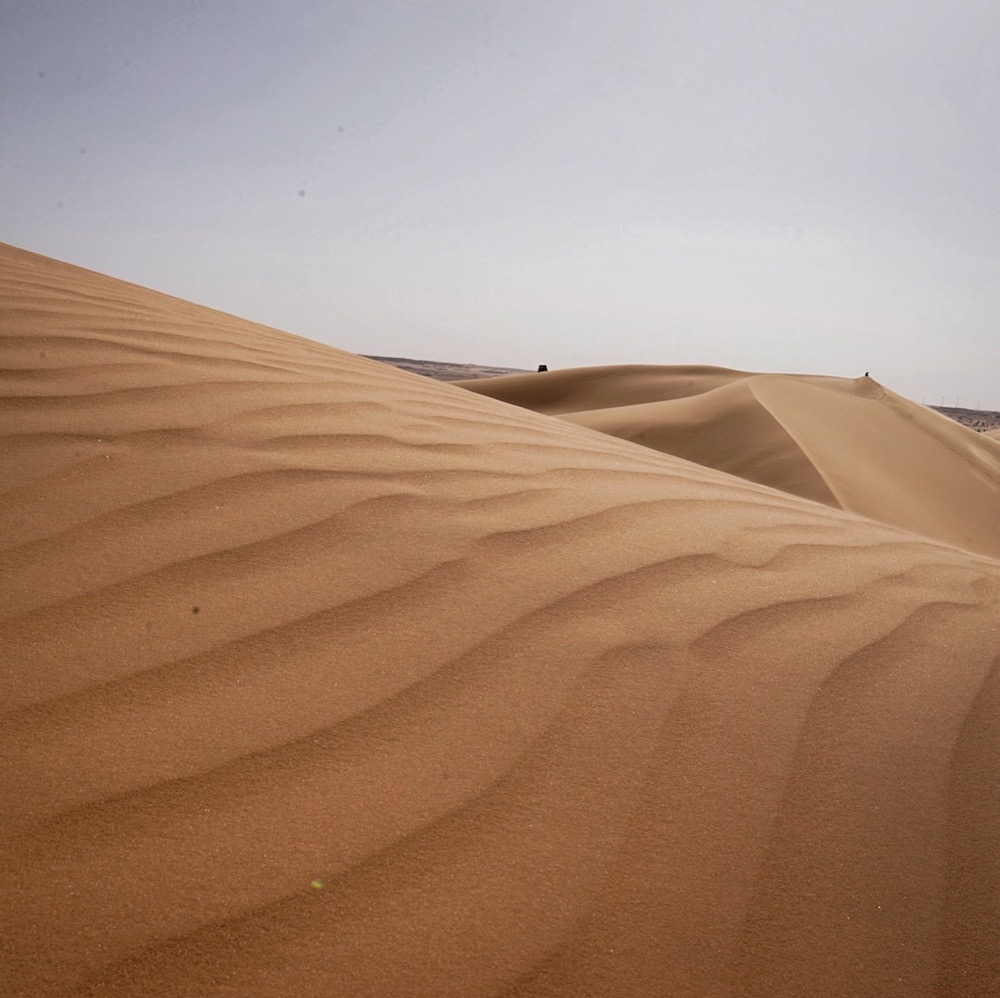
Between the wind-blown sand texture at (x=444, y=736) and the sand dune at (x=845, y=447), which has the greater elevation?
the sand dune at (x=845, y=447)

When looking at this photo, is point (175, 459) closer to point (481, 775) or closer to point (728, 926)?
point (481, 775)

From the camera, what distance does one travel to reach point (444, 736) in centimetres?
103

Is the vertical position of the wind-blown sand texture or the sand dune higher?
the sand dune

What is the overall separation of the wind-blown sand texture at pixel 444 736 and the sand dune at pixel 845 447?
454 cm

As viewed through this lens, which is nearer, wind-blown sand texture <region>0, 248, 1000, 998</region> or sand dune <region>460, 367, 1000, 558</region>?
wind-blown sand texture <region>0, 248, 1000, 998</region>

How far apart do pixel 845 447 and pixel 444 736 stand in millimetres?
7357

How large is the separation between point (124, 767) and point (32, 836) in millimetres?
114

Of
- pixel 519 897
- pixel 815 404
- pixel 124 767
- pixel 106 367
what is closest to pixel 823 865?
pixel 519 897

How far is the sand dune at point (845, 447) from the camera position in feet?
20.9

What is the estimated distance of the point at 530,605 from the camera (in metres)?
1.36

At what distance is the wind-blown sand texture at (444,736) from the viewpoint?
788 mm

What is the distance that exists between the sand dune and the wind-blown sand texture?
4.54 meters

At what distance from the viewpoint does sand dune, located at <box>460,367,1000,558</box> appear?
637 cm

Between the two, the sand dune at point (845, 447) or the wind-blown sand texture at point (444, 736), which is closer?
the wind-blown sand texture at point (444, 736)
